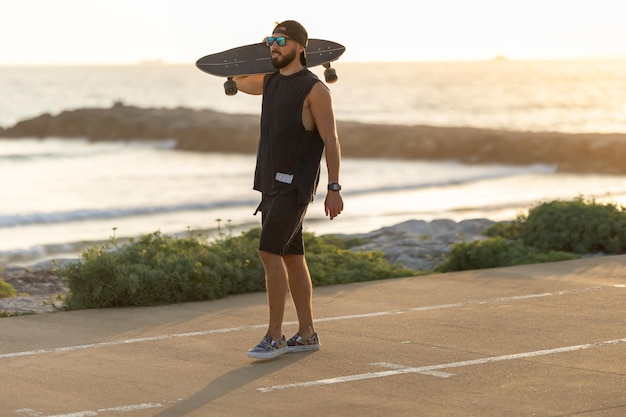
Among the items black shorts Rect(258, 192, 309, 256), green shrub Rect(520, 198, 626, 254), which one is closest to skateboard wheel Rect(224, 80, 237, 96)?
black shorts Rect(258, 192, 309, 256)

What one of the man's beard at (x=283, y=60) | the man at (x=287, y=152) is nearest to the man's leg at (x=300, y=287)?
the man at (x=287, y=152)

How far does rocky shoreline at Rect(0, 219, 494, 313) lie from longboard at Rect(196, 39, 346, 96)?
9.32ft

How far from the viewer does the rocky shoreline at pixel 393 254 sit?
1095 centimetres

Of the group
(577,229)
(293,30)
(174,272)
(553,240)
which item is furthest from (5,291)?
(577,229)

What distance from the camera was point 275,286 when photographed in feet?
26.2

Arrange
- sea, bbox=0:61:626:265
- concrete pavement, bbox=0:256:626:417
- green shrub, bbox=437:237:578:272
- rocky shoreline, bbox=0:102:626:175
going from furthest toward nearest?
rocky shoreline, bbox=0:102:626:175
sea, bbox=0:61:626:265
green shrub, bbox=437:237:578:272
concrete pavement, bbox=0:256:626:417

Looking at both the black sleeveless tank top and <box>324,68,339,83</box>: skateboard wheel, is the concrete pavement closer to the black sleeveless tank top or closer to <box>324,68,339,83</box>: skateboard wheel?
the black sleeveless tank top

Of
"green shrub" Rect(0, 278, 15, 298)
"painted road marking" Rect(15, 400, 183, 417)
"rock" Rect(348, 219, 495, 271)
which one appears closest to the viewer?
"painted road marking" Rect(15, 400, 183, 417)

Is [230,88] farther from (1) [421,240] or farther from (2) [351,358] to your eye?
(1) [421,240]

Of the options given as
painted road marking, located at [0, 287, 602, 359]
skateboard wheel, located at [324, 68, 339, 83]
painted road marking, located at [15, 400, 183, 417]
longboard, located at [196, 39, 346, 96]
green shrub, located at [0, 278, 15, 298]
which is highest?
longboard, located at [196, 39, 346, 96]

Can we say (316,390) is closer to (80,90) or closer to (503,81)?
(80,90)

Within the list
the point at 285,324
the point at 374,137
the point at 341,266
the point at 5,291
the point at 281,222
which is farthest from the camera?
the point at 374,137

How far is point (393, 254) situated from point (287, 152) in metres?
7.48

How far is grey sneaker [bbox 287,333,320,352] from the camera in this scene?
26.8 feet
